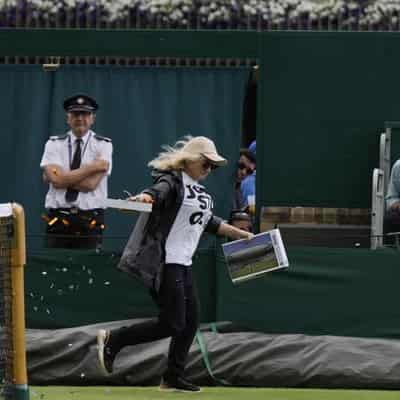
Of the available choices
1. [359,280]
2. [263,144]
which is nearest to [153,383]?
[359,280]

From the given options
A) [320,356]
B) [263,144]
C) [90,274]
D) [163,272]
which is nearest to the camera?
[163,272]

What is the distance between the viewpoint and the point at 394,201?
1168cm

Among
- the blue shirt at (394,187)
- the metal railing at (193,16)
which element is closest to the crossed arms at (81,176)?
the blue shirt at (394,187)

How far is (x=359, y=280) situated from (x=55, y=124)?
4097 millimetres

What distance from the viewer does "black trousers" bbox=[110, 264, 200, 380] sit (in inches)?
372

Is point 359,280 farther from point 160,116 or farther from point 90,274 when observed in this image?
point 160,116

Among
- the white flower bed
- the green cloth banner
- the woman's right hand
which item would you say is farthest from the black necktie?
the white flower bed

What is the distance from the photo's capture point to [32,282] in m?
11.0

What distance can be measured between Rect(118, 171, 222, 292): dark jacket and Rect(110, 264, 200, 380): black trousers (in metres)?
0.10

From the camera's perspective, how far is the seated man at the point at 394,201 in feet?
38.1

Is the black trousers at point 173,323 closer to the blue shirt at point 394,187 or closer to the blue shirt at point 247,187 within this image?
the blue shirt at point 394,187

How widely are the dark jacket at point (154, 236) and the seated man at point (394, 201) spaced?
2.72 metres

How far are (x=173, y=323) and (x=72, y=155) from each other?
289 cm

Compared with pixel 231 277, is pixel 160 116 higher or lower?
higher
